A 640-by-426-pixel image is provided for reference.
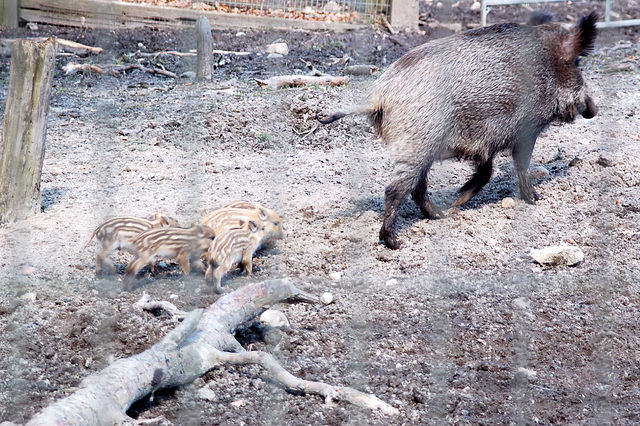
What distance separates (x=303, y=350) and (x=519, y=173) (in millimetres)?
2435

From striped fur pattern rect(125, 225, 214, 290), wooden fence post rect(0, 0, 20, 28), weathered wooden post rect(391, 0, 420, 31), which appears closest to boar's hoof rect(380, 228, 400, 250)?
striped fur pattern rect(125, 225, 214, 290)

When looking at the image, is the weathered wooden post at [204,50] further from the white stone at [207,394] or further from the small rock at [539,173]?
the white stone at [207,394]

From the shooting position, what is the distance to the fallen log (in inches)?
87.8

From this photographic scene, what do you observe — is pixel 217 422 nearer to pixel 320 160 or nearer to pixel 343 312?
pixel 343 312

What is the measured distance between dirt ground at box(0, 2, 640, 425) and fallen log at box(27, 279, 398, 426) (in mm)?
73

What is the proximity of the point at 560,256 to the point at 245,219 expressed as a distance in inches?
71.9

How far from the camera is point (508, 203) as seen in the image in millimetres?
4727

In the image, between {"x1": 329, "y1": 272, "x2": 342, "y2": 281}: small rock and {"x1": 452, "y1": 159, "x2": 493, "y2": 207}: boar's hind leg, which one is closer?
{"x1": 329, "y1": 272, "x2": 342, "y2": 281}: small rock

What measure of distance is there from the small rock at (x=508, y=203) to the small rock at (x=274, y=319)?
2129 millimetres

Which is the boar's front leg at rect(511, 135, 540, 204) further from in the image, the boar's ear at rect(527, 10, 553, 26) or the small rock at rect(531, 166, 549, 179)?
the boar's ear at rect(527, 10, 553, 26)

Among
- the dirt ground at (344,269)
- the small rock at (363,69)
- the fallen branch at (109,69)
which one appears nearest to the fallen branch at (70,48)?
the fallen branch at (109,69)

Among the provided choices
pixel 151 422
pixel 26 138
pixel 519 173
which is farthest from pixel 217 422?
pixel 519 173

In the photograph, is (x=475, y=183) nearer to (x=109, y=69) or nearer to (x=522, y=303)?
(x=522, y=303)

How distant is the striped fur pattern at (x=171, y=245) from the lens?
3545 mm
